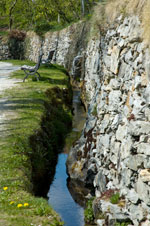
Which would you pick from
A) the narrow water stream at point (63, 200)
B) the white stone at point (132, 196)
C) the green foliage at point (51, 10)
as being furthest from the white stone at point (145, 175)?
the green foliage at point (51, 10)

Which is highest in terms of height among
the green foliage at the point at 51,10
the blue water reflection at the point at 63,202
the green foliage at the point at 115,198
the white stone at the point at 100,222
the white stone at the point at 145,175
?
the green foliage at the point at 51,10

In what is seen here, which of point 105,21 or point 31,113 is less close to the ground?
point 105,21

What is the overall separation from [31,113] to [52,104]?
3524 millimetres

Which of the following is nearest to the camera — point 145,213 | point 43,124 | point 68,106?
point 145,213

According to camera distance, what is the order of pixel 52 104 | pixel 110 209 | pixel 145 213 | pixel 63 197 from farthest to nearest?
pixel 52 104
pixel 63 197
pixel 110 209
pixel 145 213

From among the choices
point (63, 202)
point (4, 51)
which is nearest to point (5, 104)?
point (63, 202)

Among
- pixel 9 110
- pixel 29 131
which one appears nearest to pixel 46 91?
pixel 9 110

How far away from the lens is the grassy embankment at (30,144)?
814 cm

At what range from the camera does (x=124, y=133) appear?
8836mm

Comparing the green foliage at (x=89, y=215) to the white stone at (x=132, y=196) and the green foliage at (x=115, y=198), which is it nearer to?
the green foliage at (x=115, y=198)

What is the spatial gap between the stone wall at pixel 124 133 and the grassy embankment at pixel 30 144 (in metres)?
1.77

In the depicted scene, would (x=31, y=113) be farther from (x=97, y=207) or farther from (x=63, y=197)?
(x=97, y=207)

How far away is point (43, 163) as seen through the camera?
43.3 feet

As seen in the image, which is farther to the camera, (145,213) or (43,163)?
(43,163)
